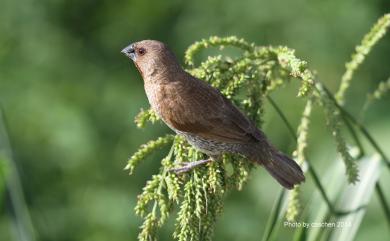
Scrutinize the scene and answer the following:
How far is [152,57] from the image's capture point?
337 cm

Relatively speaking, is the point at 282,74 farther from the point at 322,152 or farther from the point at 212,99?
the point at 322,152

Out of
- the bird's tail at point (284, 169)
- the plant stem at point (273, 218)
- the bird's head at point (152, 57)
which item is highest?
the bird's head at point (152, 57)

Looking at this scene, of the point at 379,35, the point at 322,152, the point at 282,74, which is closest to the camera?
the point at 379,35

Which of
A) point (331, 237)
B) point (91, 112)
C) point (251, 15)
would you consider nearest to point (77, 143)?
point (91, 112)

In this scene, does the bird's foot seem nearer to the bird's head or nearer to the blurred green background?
the bird's head

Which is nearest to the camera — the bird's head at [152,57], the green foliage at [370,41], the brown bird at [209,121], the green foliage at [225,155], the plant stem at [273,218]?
the green foliage at [225,155]

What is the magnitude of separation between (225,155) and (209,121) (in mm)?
213

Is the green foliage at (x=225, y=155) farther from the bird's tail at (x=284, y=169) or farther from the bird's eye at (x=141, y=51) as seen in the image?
the bird's eye at (x=141, y=51)

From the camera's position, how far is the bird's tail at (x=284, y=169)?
2.83 metres

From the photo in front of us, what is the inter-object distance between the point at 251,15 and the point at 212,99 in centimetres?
316

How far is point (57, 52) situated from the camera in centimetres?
619

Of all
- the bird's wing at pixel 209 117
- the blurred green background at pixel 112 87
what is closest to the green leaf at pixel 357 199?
the bird's wing at pixel 209 117

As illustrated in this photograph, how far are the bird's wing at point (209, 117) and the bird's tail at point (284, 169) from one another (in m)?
0.11

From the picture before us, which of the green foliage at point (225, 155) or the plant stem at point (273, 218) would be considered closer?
the green foliage at point (225, 155)
